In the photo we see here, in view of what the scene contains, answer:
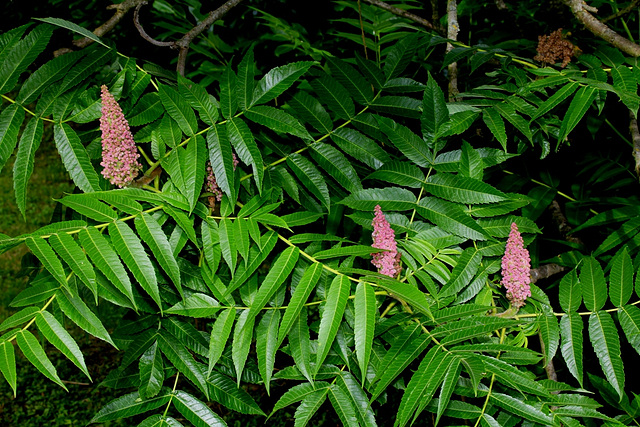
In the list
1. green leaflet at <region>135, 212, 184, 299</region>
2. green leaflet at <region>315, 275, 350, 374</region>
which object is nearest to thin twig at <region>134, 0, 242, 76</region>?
green leaflet at <region>135, 212, 184, 299</region>

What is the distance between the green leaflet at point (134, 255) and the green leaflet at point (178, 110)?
41 centimetres

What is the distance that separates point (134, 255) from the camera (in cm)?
166

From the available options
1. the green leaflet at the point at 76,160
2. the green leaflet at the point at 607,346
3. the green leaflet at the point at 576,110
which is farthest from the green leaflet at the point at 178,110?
the green leaflet at the point at 607,346

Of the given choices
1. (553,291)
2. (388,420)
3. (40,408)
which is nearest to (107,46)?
(553,291)

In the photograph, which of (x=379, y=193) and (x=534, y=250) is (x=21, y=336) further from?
(x=534, y=250)

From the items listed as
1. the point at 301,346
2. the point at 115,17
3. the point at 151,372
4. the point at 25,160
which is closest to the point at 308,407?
the point at 301,346

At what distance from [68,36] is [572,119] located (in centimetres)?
224

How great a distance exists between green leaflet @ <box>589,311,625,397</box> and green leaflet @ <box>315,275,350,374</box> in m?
0.90

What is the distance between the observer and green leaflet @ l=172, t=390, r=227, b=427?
6.37ft

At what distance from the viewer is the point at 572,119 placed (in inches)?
76.1

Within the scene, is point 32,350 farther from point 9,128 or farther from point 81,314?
point 9,128

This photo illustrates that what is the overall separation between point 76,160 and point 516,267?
151 cm

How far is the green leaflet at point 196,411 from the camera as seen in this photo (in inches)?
76.5

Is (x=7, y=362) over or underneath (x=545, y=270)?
over
